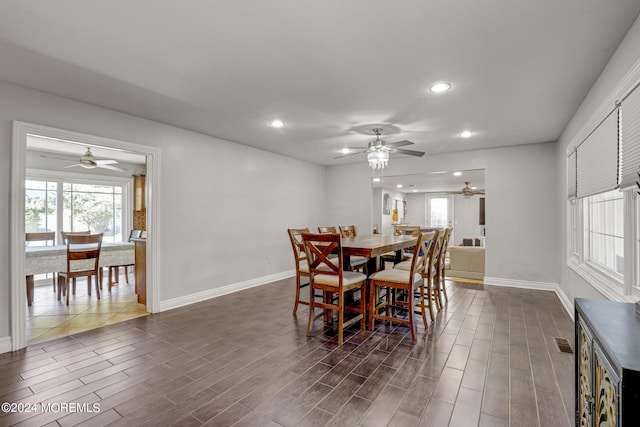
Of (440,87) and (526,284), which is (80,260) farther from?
(526,284)

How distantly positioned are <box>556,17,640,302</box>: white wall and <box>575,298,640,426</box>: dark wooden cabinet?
161 centimetres

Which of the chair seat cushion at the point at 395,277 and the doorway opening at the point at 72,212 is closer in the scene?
the doorway opening at the point at 72,212

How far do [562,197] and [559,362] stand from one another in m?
2.80

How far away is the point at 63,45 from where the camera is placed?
212 centimetres

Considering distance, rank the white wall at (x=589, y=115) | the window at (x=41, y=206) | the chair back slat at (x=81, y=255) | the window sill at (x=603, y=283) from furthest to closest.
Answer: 1. the window at (x=41, y=206)
2. the chair back slat at (x=81, y=255)
3. the window sill at (x=603, y=283)
4. the white wall at (x=589, y=115)

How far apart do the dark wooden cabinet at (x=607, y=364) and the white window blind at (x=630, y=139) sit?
1003mm

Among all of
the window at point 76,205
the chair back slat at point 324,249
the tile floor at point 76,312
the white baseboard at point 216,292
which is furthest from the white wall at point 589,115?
the window at point 76,205

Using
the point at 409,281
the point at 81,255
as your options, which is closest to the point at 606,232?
the point at 409,281

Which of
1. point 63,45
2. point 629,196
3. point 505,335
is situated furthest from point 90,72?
point 505,335

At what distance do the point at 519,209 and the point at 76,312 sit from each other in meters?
6.79

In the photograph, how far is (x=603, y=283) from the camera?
8.36 ft

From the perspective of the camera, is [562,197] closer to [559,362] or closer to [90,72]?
[559,362]

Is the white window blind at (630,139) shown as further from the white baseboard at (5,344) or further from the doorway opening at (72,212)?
the white baseboard at (5,344)

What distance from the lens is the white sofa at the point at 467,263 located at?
581cm
